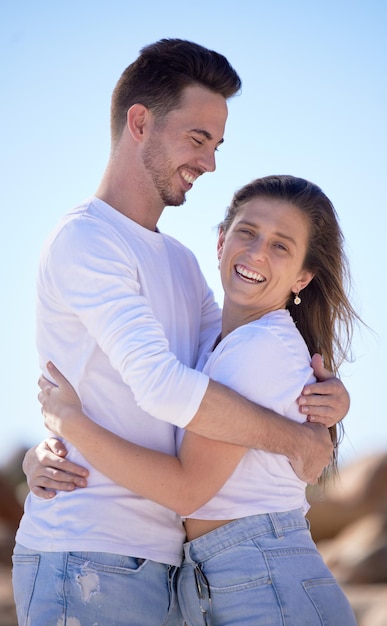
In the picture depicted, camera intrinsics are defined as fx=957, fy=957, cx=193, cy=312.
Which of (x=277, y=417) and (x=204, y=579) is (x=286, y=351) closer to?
(x=277, y=417)

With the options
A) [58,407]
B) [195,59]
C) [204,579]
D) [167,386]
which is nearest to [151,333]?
[167,386]

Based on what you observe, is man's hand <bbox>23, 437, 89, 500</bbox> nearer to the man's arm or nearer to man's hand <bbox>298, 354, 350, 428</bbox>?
the man's arm

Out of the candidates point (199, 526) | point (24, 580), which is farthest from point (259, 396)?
point (24, 580)

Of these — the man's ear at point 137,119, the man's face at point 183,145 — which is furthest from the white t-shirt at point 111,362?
the man's ear at point 137,119

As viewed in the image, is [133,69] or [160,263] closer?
[160,263]

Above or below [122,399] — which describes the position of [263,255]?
above

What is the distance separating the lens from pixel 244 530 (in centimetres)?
308

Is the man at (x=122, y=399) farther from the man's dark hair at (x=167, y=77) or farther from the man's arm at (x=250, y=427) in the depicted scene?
the man's dark hair at (x=167, y=77)

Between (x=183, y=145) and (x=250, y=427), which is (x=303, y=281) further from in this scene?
(x=250, y=427)

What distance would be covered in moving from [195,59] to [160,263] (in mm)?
966

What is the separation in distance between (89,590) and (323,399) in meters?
1.01

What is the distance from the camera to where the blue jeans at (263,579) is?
297cm

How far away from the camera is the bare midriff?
10.3ft

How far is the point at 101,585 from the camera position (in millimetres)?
3070
